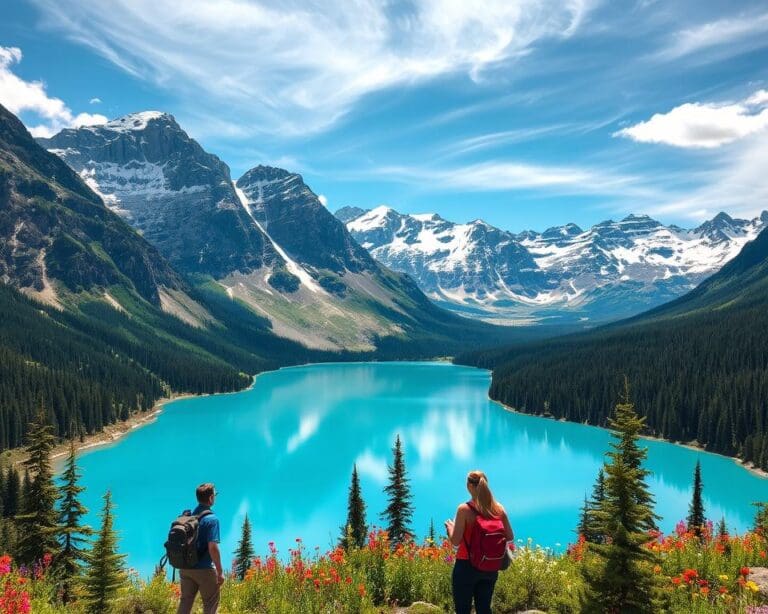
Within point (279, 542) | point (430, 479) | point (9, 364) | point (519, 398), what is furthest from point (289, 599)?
point (519, 398)

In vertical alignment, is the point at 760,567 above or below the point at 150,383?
above

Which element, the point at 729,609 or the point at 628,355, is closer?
the point at 729,609

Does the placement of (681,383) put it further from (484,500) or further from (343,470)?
(484,500)

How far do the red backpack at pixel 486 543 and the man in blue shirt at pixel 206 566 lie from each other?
16.9 feet

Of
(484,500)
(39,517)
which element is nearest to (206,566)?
(484,500)

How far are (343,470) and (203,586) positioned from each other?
302 ft

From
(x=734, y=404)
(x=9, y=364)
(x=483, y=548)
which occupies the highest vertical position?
(x=483, y=548)

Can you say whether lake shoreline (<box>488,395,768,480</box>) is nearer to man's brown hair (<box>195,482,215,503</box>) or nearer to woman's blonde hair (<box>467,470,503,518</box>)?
woman's blonde hair (<box>467,470,503,518</box>)

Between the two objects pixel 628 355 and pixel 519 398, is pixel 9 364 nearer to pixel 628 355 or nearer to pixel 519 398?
pixel 519 398

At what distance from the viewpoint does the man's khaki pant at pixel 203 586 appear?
38.7 ft

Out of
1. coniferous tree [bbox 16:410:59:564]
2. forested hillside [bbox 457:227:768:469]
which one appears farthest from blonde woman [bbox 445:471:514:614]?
forested hillside [bbox 457:227:768:469]

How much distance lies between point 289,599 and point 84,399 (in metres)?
130

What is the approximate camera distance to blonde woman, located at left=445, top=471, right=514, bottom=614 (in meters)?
10.2

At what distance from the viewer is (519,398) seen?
177375mm
